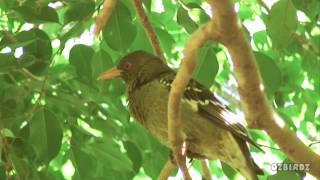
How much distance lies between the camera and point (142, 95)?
188 inches

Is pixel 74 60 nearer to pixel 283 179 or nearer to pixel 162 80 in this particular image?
pixel 162 80

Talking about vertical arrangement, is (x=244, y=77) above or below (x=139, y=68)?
above

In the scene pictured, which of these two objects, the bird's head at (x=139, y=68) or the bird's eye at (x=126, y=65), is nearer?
the bird's head at (x=139, y=68)

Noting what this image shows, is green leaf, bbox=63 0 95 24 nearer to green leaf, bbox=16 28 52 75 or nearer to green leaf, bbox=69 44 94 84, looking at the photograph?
green leaf, bbox=16 28 52 75

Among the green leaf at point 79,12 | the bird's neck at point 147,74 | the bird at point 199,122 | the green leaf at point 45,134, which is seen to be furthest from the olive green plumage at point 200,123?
the green leaf at point 79,12

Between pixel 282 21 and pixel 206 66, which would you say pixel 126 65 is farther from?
pixel 282 21

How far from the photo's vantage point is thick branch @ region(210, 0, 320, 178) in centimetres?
238

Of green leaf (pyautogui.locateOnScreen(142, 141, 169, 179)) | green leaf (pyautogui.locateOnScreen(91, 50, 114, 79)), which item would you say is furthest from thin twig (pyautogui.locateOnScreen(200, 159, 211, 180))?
green leaf (pyautogui.locateOnScreen(91, 50, 114, 79))

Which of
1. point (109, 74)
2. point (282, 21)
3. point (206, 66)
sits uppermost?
point (282, 21)

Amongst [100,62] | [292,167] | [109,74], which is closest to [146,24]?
[100,62]

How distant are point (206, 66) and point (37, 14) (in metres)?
1.06

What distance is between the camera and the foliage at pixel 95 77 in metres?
3.79

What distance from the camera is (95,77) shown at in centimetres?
438

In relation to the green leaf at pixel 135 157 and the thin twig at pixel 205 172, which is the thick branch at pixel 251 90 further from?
the green leaf at pixel 135 157
